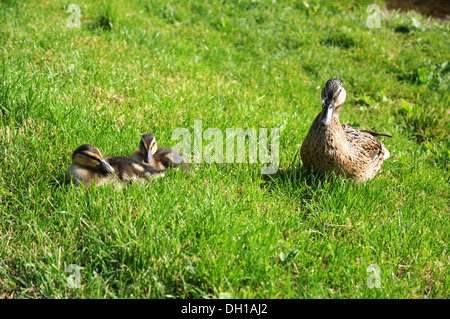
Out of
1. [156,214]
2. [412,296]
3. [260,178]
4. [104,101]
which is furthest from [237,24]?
[412,296]

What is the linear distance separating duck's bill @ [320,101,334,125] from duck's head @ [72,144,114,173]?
2.07 metres

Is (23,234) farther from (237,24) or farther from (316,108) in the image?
(237,24)

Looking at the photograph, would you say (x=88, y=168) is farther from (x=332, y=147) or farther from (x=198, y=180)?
(x=332, y=147)

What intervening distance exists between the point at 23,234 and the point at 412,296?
308 cm

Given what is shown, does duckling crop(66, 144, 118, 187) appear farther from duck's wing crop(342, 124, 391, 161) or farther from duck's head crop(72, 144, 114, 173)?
duck's wing crop(342, 124, 391, 161)

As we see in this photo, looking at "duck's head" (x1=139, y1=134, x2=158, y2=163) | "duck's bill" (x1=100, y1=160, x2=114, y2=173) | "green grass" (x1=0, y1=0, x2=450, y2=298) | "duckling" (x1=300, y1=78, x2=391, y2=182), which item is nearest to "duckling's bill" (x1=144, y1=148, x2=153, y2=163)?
"duck's head" (x1=139, y1=134, x2=158, y2=163)

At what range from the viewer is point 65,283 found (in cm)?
278

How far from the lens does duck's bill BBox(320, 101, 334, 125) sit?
12.7ft

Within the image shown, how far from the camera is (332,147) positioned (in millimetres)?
4070

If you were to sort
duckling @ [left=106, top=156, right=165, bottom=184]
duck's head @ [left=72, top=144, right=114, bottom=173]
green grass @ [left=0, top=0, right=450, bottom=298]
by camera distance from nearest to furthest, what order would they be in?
green grass @ [left=0, top=0, right=450, bottom=298]
duck's head @ [left=72, top=144, right=114, bottom=173]
duckling @ [left=106, top=156, right=165, bottom=184]

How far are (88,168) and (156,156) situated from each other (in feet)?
2.45

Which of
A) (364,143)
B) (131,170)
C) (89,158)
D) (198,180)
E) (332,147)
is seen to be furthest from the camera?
(364,143)

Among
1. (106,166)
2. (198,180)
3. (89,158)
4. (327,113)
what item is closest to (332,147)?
(327,113)

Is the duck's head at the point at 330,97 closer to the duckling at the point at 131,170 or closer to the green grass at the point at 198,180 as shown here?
the green grass at the point at 198,180
